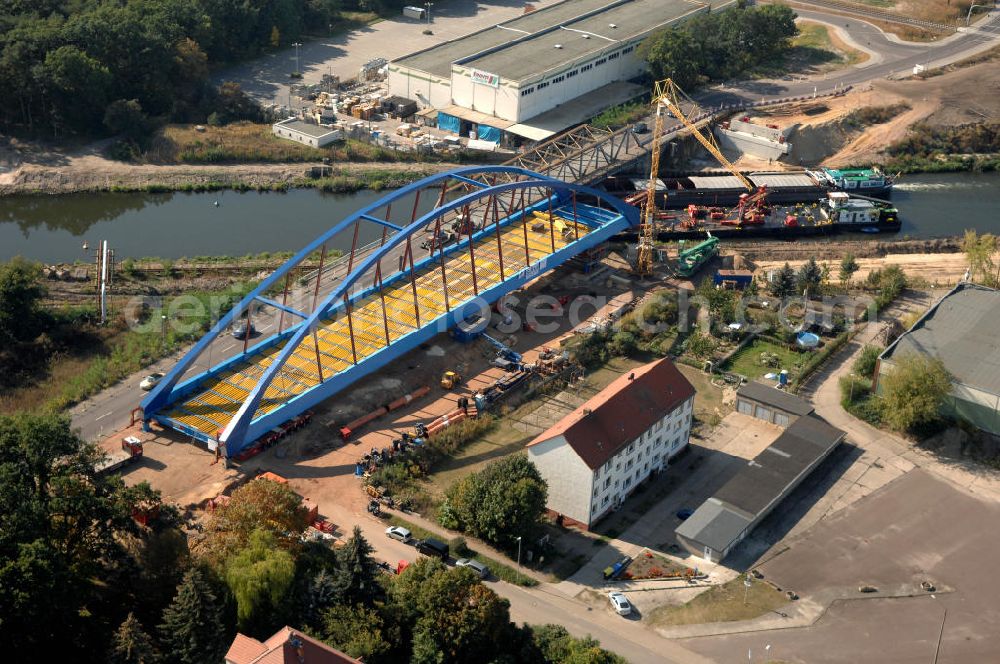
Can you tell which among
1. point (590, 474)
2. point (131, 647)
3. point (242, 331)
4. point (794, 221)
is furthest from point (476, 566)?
point (794, 221)

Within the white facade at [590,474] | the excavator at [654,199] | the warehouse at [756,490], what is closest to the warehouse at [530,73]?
the excavator at [654,199]

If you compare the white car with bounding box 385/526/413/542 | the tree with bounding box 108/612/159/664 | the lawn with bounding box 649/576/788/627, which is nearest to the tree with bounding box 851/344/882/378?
the lawn with bounding box 649/576/788/627

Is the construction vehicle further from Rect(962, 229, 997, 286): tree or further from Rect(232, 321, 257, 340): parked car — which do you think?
Rect(962, 229, 997, 286): tree

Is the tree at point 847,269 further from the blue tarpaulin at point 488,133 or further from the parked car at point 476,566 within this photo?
the parked car at point 476,566

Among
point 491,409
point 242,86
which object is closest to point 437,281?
point 491,409

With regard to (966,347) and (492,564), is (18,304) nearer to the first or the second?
(492,564)
